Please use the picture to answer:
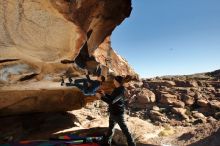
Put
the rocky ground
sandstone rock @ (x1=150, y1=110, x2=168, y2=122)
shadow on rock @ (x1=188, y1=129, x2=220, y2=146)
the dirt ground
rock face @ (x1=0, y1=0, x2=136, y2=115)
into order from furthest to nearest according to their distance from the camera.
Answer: sandstone rock @ (x1=150, y1=110, x2=168, y2=122) → the rocky ground → the dirt ground → shadow on rock @ (x1=188, y1=129, x2=220, y2=146) → rock face @ (x1=0, y1=0, x2=136, y2=115)

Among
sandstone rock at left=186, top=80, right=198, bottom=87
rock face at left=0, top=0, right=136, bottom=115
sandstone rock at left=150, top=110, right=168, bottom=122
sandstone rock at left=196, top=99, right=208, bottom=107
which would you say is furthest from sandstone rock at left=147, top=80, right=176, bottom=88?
rock face at left=0, top=0, right=136, bottom=115

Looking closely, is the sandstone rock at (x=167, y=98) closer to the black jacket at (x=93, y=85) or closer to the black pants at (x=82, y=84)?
the black jacket at (x=93, y=85)

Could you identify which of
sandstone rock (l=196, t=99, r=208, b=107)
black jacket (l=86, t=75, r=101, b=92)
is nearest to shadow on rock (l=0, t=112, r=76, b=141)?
black jacket (l=86, t=75, r=101, b=92)

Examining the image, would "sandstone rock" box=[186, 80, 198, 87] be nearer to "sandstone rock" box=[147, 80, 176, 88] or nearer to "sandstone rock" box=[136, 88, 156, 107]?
"sandstone rock" box=[147, 80, 176, 88]

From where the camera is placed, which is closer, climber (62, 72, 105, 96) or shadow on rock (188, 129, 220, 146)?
shadow on rock (188, 129, 220, 146)

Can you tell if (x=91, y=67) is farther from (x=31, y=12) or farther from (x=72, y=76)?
(x=31, y=12)

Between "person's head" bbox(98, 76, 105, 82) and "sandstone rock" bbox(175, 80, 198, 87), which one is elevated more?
"sandstone rock" bbox(175, 80, 198, 87)

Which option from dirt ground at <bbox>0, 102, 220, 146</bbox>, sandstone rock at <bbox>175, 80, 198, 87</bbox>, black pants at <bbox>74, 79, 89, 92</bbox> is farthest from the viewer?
sandstone rock at <bbox>175, 80, 198, 87</bbox>

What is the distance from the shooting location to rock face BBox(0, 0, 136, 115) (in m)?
5.98

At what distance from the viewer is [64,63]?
7734 mm

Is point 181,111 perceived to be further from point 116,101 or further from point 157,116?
point 116,101

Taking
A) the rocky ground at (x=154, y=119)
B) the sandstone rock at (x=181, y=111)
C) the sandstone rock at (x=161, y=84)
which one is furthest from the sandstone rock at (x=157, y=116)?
the sandstone rock at (x=161, y=84)

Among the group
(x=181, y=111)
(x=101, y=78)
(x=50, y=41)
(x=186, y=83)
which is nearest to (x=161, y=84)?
(x=186, y=83)

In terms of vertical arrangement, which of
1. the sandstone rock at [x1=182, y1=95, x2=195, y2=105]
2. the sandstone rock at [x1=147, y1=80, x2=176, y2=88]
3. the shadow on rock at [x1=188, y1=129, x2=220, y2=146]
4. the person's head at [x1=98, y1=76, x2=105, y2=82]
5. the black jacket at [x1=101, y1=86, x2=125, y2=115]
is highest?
the sandstone rock at [x1=147, y1=80, x2=176, y2=88]
